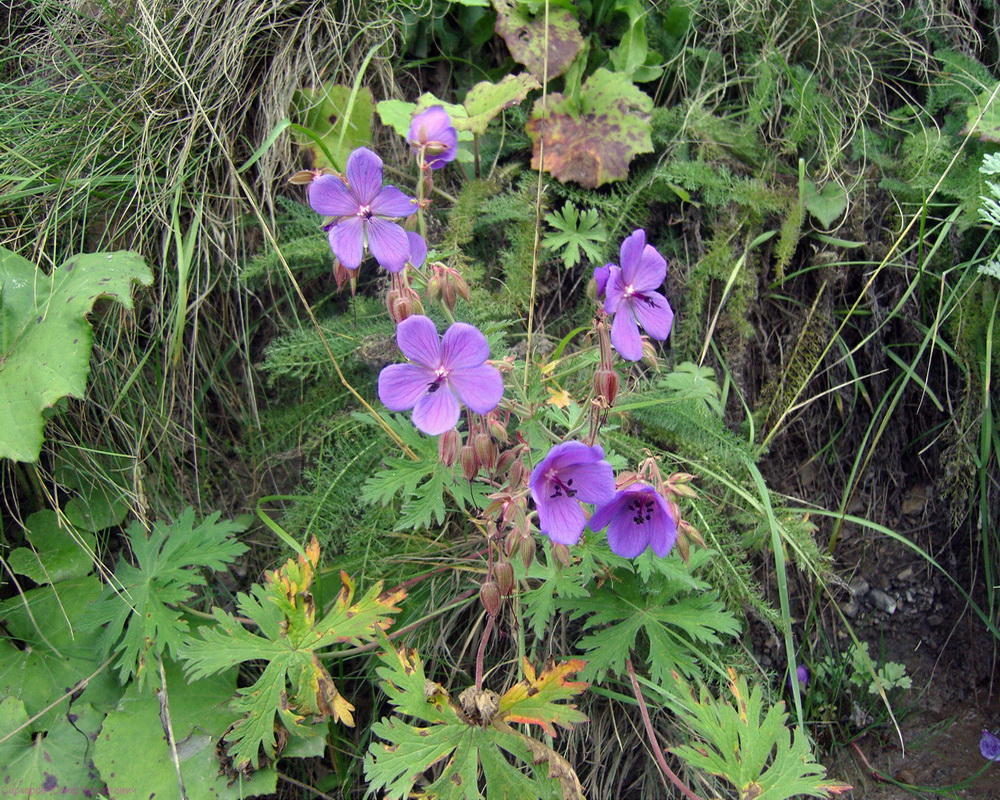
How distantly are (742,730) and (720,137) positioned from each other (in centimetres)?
165

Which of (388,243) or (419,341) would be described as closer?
(419,341)

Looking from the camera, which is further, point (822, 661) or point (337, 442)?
point (822, 661)

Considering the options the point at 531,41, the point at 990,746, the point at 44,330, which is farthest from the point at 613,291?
the point at 990,746

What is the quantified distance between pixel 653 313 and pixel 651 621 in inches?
27.5

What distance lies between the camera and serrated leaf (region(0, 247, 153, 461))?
1731mm

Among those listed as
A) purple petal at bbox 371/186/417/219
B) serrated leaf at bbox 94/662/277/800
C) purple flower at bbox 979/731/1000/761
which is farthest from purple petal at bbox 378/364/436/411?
purple flower at bbox 979/731/1000/761

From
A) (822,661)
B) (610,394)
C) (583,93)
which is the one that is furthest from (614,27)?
(822,661)

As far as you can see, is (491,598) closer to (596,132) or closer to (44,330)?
(44,330)

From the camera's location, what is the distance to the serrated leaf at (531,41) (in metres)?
2.29

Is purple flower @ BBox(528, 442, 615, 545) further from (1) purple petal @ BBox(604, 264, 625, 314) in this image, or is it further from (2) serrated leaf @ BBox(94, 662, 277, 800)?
(2) serrated leaf @ BBox(94, 662, 277, 800)

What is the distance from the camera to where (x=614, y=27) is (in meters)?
2.46

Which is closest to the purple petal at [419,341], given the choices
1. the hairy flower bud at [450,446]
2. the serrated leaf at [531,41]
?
the hairy flower bud at [450,446]

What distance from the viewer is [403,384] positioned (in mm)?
1289

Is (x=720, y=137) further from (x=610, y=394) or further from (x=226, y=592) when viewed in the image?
(x=226, y=592)
